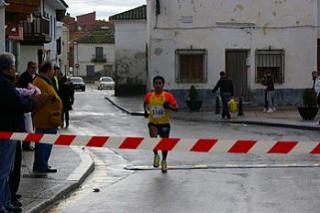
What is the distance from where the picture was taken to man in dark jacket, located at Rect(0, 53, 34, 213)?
8.35 metres

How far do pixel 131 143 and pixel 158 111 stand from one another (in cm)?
452

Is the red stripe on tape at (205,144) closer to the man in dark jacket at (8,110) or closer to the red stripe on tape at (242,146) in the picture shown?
the red stripe on tape at (242,146)

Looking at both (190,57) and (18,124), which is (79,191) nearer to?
(18,124)

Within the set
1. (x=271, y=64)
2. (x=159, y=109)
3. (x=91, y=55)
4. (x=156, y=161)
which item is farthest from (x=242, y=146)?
(x=91, y=55)

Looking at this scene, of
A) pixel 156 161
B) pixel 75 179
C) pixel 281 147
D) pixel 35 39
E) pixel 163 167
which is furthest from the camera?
pixel 35 39

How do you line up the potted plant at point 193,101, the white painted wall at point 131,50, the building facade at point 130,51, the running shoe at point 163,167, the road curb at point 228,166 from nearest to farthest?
the running shoe at point 163,167 → the road curb at point 228,166 → the potted plant at point 193,101 → the building facade at point 130,51 → the white painted wall at point 131,50

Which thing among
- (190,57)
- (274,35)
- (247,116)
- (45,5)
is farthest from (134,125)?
(45,5)

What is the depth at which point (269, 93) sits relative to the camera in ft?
108

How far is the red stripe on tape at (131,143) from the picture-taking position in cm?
908

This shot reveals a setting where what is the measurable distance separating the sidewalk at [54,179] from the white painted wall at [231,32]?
18.9m

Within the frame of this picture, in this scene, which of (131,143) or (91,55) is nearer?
(131,143)

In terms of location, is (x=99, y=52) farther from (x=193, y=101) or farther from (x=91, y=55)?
(x=193, y=101)

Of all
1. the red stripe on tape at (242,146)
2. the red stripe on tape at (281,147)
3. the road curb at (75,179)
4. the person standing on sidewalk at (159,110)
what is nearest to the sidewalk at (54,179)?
the road curb at (75,179)

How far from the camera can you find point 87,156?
50.1 feet
